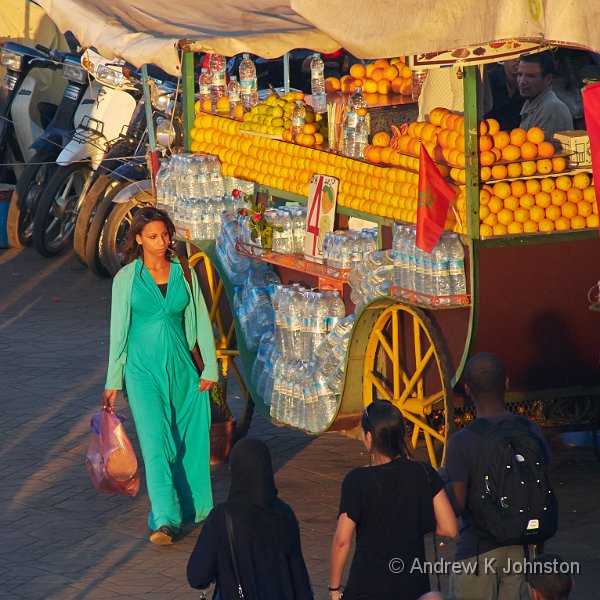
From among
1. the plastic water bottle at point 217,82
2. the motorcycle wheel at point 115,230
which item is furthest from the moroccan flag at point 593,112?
the motorcycle wheel at point 115,230

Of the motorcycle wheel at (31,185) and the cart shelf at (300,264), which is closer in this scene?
the cart shelf at (300,264)

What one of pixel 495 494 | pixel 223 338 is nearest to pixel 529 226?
pixel 495 494

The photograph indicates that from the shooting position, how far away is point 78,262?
45.6ft

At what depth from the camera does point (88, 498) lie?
742 cm

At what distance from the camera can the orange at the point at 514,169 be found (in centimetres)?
634

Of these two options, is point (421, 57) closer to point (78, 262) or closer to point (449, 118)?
point (449, 118)

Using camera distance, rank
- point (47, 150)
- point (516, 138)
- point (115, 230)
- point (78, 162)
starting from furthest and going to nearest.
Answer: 1. point (47, 150)
2. point (78, 162)
3. point (115, 230)
4. point (516, 138)

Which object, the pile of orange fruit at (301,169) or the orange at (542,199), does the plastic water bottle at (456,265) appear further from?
the orange at (542,199)

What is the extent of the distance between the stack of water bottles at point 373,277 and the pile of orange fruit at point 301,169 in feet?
0.68

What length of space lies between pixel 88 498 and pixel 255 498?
3380 millimetres

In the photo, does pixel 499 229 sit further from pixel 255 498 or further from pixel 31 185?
pixel 31 185

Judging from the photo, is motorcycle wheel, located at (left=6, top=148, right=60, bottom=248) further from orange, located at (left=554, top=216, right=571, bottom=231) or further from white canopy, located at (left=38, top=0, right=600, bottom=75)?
orange, located at (left=554, top=216, right=571, bottom=231)

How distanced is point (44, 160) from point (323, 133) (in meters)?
6.56

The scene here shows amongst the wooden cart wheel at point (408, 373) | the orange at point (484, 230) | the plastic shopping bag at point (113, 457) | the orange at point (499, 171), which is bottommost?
the plastic shopping bag at point (113, 457)
